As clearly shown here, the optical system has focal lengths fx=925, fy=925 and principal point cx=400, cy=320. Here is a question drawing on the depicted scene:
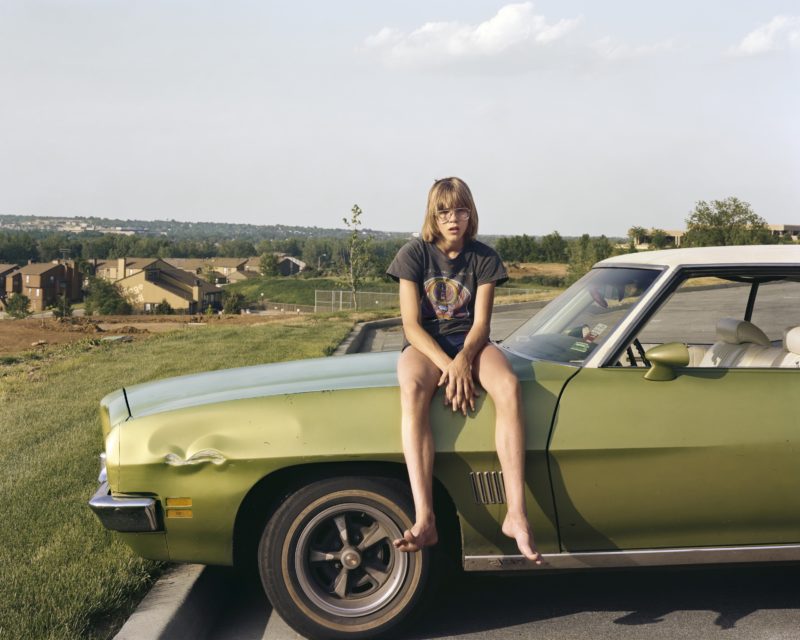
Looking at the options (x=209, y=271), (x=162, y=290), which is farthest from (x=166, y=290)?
(x=209, y=271)

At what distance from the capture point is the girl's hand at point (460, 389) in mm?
3605

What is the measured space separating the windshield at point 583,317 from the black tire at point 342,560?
980 mm

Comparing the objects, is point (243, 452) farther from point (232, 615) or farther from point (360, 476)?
point (232, 615)

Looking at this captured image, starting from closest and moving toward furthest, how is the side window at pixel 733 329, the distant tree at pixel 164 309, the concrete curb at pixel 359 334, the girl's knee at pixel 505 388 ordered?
1. the girl's knee at pixel 505 388
2. the side window at pixel 733 329
3. the concrete curb at pixel 359 334
4. the distant tree at pixel 164 309

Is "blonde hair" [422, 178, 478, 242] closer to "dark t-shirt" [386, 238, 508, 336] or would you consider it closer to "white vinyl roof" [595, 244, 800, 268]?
"dark t-shirt" [386, 238, 508, 336]

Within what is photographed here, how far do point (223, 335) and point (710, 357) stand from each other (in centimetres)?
1478

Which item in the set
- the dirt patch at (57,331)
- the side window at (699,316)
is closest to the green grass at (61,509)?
the side window at (699,316)

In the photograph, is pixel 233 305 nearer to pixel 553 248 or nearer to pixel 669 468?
pixel 553 248

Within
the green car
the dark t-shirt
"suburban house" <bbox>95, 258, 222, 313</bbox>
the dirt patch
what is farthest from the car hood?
"suburban house" <bbox>95, 258, 222, 313</bbox>

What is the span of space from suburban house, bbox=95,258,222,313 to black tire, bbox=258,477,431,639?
12067cm

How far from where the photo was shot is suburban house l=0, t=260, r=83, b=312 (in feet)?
438

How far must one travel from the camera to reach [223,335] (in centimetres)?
1844

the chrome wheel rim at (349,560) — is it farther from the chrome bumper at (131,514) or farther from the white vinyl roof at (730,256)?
the white vinyl roof at (730,256)

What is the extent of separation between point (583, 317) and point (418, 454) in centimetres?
120
